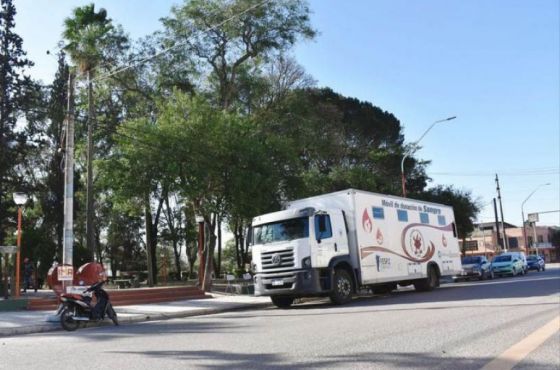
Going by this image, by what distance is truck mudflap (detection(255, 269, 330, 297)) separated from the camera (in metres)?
16.9

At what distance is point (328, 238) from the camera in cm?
1750

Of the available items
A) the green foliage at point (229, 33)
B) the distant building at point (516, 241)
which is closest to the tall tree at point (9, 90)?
the green foliage at point (229, 33)

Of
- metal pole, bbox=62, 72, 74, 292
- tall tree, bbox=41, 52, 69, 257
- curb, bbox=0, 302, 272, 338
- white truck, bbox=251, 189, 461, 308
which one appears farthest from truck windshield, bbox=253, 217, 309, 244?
tall tree, bbox=41, 52, 69, 257

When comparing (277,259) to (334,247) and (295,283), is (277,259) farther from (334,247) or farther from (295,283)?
(334,247)

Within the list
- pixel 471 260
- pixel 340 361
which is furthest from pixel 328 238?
pixel 471 260

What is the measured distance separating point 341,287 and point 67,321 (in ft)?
27.7

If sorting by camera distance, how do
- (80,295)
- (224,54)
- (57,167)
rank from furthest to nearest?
(57,167)
(224,54)
(80,295)

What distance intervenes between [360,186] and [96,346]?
29788 millimetres

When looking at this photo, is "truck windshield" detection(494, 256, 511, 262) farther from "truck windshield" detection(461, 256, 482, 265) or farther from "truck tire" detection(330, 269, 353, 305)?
"truck tire" detection(330, 269, 353, 305)

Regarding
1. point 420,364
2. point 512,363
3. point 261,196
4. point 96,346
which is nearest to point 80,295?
point 96,346

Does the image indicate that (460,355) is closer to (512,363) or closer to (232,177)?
(512,363)

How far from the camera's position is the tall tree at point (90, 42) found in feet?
101

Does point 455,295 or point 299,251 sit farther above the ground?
point 299,251

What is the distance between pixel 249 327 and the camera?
12.2 meters
